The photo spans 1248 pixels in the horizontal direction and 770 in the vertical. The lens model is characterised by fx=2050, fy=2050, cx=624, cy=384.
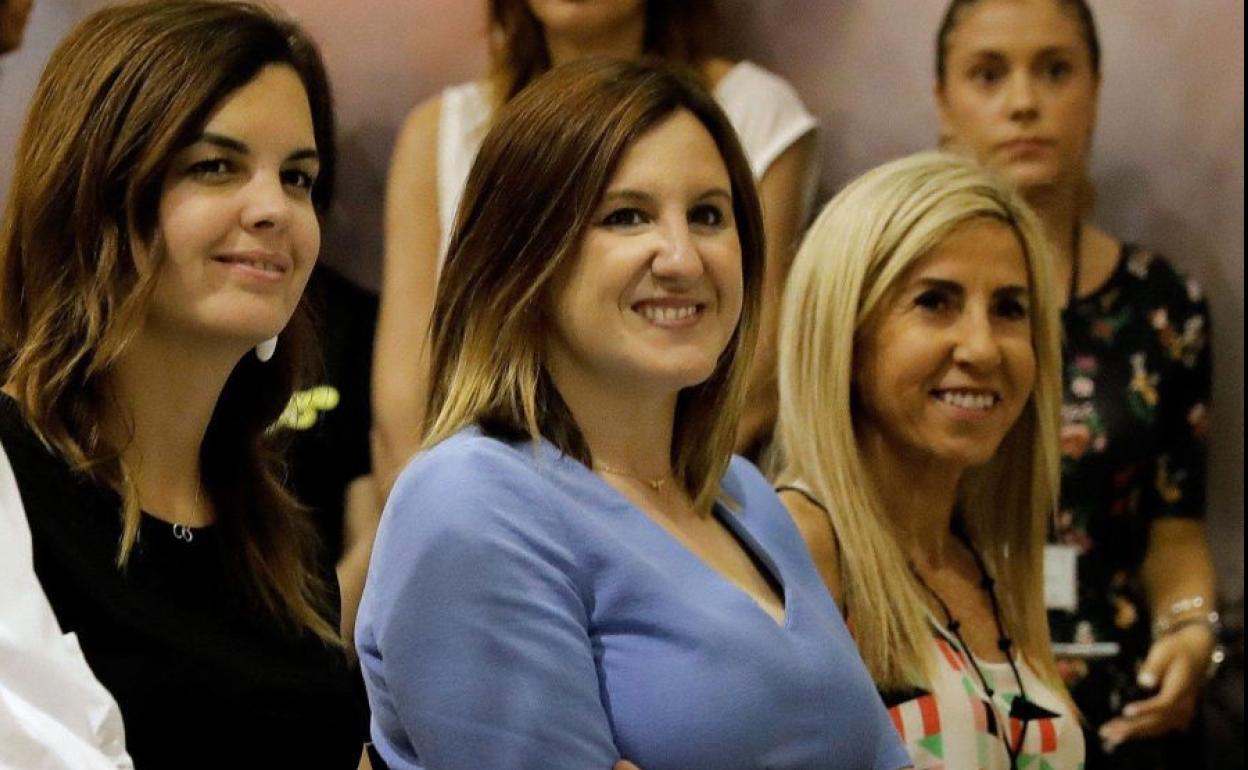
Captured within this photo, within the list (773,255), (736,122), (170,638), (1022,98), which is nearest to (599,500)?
(170,638)

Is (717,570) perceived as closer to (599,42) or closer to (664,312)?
(664,312)

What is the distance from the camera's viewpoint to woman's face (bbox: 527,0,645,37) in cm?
312

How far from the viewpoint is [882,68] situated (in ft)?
11.7

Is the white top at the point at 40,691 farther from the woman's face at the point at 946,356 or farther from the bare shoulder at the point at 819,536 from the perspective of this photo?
the woman's face at the point at 946,356

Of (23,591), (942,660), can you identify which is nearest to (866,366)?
(942,660)

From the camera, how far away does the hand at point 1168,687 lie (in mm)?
2939

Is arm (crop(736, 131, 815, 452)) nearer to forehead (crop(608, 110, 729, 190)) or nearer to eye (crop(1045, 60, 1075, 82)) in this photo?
eye (crop(1045, 60, 1075, 82))

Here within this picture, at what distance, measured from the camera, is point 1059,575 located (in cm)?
300

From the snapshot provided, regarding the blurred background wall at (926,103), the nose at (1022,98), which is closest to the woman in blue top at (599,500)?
the nose at (1022,98)

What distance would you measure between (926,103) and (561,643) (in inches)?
81.0

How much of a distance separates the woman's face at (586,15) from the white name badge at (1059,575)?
103cm

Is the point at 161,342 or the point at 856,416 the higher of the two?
the point at 161,342

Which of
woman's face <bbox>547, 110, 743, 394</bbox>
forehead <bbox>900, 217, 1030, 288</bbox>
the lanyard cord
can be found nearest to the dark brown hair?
forehead <bbox>900, 217, 1030, 288</bbox>

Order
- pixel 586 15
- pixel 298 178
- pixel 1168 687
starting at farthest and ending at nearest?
pixel 586 15
pixel 1168 687
pixel 298 178
